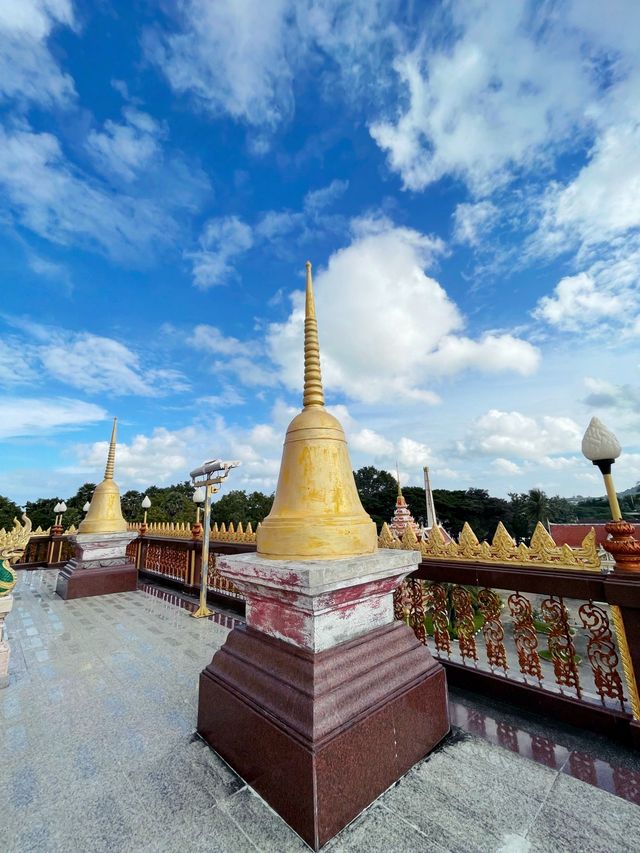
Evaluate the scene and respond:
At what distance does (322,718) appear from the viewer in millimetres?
1973

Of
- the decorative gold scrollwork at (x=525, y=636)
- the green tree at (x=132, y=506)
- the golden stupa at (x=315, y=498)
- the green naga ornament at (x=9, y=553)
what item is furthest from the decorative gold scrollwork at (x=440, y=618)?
the green tree at (x=132, y=506)

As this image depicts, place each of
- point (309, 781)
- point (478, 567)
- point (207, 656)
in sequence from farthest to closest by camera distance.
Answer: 1. point (207, 656)
2. point (478, 567)
3. point (309, 781)

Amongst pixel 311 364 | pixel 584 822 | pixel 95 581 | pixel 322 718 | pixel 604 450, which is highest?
pixel 311 364

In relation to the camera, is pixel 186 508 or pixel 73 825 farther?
pixel 186 508

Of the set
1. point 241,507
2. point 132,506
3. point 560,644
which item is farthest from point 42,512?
point 560,644

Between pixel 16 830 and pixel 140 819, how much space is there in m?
0.62

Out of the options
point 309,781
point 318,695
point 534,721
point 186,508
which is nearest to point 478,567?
point 534,721

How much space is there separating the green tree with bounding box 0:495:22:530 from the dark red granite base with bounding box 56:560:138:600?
91.8 ft

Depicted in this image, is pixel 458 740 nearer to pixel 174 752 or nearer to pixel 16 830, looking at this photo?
pixel 174 752

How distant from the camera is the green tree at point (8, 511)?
28781 mm

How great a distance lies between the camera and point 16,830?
186 centimetres

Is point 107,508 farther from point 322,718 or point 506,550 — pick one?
point 506,550

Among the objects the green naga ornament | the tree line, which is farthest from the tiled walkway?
the tree line

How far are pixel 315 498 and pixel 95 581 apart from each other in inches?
301
